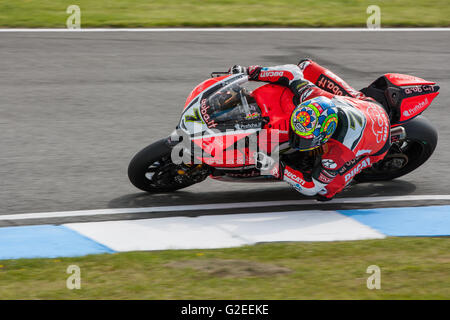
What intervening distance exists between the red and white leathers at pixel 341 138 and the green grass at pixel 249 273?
0.74 meters

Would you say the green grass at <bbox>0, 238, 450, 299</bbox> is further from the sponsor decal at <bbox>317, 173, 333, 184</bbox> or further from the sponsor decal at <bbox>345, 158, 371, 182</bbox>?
the sponsor decal at <bbox>345, 158, 371, 182</bbox>

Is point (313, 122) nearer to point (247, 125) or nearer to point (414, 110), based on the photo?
point (247, 125)

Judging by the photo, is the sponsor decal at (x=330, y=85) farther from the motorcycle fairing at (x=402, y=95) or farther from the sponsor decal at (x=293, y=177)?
the sponsor decal at (x=293, y=177)

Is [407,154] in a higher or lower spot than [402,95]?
lower

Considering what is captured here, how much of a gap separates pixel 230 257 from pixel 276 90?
187 centimetres

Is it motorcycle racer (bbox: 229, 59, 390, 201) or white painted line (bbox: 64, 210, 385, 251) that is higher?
motorcycle racer (bbox: 229, 59, 390, 201)

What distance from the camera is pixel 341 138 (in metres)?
6.98

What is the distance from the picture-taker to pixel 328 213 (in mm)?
7312

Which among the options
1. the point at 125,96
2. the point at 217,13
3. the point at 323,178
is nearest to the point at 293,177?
the point at 323,178

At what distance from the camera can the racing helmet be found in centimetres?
657

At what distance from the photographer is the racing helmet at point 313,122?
657cm

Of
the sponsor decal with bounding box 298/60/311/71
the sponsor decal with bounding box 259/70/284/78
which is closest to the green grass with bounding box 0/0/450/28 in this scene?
the sponsor decal with bounding box 298/60/311/71

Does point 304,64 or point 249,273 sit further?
point 304,64

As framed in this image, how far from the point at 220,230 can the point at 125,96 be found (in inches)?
176
